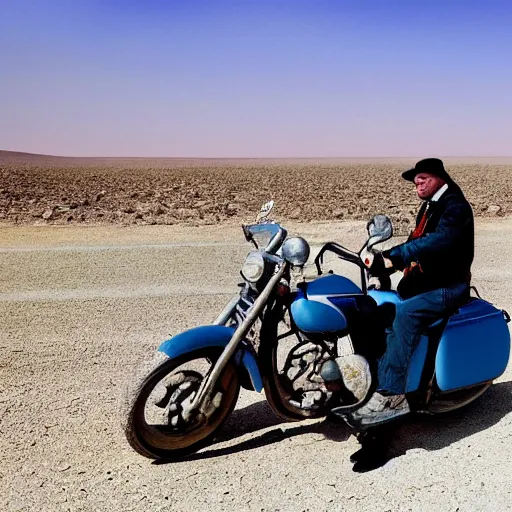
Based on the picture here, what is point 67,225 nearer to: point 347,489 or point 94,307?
point 94,307

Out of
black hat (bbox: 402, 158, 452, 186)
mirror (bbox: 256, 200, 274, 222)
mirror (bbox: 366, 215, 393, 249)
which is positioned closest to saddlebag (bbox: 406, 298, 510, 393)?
mirror (bbox: 366, 215, 393, 249)

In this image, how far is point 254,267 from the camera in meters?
4.59

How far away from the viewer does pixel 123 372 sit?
21.2ft

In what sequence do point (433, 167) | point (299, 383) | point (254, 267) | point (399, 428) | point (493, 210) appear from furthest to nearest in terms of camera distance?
point (493, 210), point (399, 428), point (299, 383), point (433, 167), point (254, 267)

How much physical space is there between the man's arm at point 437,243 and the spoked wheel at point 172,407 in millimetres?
1336

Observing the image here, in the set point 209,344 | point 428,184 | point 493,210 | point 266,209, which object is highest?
point 428,184

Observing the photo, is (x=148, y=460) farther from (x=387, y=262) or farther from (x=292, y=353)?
(x=387, y=262)

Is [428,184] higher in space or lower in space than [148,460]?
higher

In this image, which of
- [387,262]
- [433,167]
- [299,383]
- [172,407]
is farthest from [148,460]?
[433,167]

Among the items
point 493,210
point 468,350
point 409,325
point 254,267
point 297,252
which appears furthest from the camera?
point 493,210

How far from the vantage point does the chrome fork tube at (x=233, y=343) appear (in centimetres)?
455

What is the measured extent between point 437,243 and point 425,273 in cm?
29

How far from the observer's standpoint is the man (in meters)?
4.67

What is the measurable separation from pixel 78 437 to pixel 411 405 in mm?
2430
